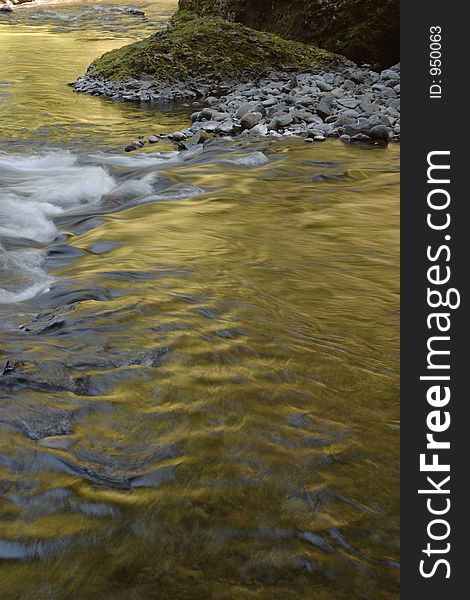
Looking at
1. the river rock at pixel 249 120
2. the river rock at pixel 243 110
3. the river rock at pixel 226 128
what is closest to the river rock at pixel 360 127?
the river rock at pixel 249 120

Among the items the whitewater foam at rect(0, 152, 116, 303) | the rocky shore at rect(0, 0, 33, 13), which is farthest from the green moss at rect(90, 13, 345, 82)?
the rocky shore at rect(0, 0, 33, 13)

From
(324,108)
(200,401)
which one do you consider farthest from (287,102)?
(200,401)

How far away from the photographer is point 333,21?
15477 millimetres

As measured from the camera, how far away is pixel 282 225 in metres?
5.89

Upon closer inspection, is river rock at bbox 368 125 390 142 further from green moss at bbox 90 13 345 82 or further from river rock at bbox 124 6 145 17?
river rock at bbox 124 6 145 17

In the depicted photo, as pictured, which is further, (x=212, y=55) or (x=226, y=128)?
(x=212, y=55)

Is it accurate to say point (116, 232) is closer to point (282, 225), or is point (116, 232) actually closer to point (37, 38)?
point (282, 225)

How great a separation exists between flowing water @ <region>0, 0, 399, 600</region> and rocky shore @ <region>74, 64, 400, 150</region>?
12.6 ft

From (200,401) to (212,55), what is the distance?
1284 cm

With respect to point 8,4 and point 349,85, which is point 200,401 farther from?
point 8,4

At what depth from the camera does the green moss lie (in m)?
14.3

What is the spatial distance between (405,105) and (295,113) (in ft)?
27.1

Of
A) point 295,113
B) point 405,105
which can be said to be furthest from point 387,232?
point 295,113

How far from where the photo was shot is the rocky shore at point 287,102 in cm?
1026
